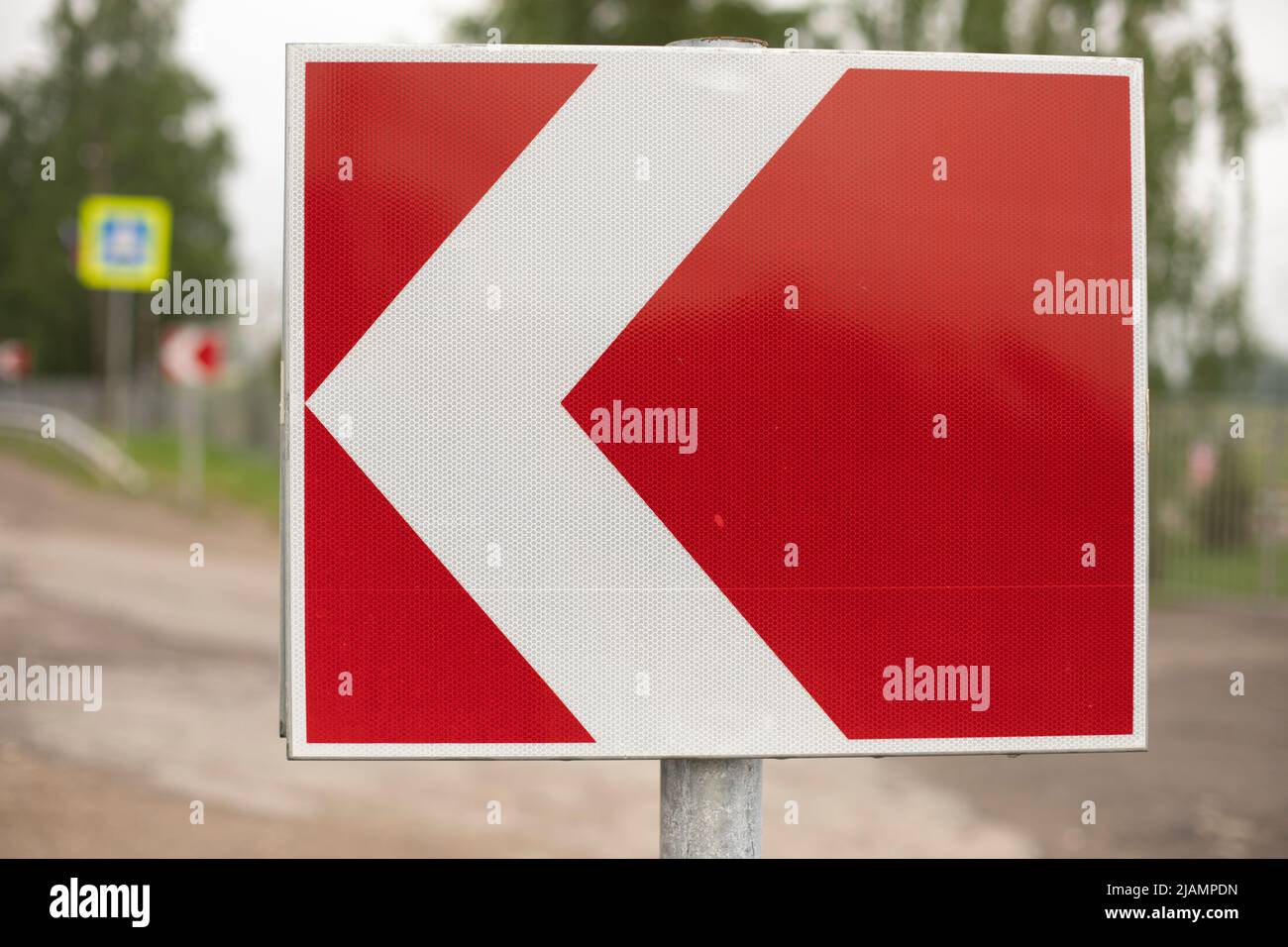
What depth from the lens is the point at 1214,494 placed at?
14984 millimetres

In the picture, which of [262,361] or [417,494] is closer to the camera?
[417,494]

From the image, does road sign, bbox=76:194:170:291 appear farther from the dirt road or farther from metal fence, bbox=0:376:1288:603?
metal fence, bbox=0:376:1288:603

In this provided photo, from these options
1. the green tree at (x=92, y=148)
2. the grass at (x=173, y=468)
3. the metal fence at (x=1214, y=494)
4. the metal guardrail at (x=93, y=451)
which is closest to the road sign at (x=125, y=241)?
the metal guardrail at (x=93, y=451)

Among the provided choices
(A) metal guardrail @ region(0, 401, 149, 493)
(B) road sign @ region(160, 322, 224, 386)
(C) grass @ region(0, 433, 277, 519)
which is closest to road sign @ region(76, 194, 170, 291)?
(B) road sign @ region(160, 322, 224, 386)

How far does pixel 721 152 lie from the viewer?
5.90 ft

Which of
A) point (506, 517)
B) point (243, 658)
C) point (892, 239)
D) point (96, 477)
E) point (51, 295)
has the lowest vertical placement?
point (243, 658)

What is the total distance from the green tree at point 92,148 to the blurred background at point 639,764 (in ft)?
43.8

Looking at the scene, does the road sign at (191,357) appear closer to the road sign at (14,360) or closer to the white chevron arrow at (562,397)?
the white chevron arrow at (562,397)

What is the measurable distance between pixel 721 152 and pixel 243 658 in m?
8.94

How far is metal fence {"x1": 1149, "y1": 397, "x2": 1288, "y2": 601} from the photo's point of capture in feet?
47.2

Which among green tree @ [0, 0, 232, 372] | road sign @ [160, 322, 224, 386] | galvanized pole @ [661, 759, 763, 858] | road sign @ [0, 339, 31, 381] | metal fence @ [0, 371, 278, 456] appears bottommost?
galvanized pole @ [661, 759, 763, 858]

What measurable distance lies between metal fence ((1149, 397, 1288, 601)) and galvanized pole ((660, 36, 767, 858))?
13.7m

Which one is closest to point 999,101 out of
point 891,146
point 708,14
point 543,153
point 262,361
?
point 891,146

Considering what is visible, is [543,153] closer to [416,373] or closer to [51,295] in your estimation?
[416,373]
